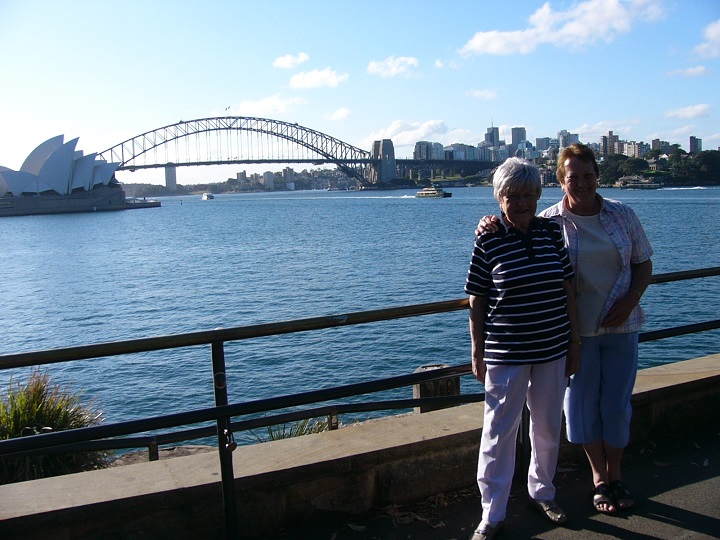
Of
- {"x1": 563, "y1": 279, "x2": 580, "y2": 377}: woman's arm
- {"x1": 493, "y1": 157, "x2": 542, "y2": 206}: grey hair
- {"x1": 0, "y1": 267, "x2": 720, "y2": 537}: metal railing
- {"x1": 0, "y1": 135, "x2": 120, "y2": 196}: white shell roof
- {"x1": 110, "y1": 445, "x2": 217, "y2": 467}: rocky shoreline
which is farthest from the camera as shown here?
{"x1": 0, "y1": 135, "x2": 120, "y2": 196}: white shell roof

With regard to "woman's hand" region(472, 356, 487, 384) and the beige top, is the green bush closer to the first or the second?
"woman's hand" region(472, 356, 487, 384)

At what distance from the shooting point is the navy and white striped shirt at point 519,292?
123 inches

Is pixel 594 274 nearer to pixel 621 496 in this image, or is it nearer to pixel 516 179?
pixel 516 179

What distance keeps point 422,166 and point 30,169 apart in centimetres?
7148

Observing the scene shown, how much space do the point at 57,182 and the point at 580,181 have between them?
123 m

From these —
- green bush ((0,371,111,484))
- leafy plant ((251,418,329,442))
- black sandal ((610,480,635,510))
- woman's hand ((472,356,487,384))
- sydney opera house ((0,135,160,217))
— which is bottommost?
leafy plant ((251,418,329,442))

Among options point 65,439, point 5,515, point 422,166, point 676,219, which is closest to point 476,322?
point 65,439

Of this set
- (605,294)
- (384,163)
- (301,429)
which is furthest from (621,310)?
(384,163)

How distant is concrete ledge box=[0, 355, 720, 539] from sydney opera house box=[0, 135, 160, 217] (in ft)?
379

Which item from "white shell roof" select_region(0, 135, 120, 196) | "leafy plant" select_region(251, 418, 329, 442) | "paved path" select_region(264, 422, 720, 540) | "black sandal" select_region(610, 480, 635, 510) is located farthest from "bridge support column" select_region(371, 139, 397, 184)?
"black sandal" select_region(610, 480, 635, 510)

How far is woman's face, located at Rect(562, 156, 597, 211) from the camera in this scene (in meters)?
3.48

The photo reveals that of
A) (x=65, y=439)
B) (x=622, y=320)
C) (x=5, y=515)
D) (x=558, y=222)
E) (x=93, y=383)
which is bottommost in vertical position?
(x=93, y=383)

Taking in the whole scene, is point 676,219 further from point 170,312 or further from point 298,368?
point 298,368

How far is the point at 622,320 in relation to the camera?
11.3 feet
